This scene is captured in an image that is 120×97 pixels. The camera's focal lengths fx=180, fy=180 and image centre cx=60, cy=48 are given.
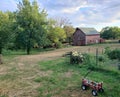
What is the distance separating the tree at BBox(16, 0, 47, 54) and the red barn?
20.0 metres

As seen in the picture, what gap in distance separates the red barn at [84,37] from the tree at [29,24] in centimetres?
2000

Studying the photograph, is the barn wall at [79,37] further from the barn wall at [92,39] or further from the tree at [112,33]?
the tree at [112,33]

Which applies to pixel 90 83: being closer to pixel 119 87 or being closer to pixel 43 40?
pixel 119 87

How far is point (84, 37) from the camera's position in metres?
48.7

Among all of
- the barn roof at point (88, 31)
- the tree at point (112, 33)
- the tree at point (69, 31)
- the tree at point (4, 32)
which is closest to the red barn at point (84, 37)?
the barn roof at point (88, 31)

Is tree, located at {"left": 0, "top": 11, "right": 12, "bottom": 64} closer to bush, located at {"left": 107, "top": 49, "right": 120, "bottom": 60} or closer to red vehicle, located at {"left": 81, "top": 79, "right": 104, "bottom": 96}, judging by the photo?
red vehicle, located at {"left": 81, "top": 79, "right": 104, "bottom": 96}

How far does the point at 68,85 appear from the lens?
31.3 ft

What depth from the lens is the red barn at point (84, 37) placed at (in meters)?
48.8

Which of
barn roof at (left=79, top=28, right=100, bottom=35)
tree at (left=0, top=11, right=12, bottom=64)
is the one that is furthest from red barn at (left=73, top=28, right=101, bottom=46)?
tree at (left=0, top=11, right=12, bottom=64)

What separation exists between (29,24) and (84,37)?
22.5m

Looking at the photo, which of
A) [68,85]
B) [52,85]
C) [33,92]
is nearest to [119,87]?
[68,85]

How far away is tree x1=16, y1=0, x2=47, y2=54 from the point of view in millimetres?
28875

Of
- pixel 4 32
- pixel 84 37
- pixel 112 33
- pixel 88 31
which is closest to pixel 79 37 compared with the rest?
pixel 84 37

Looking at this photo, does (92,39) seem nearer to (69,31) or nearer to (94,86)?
(69,31)
